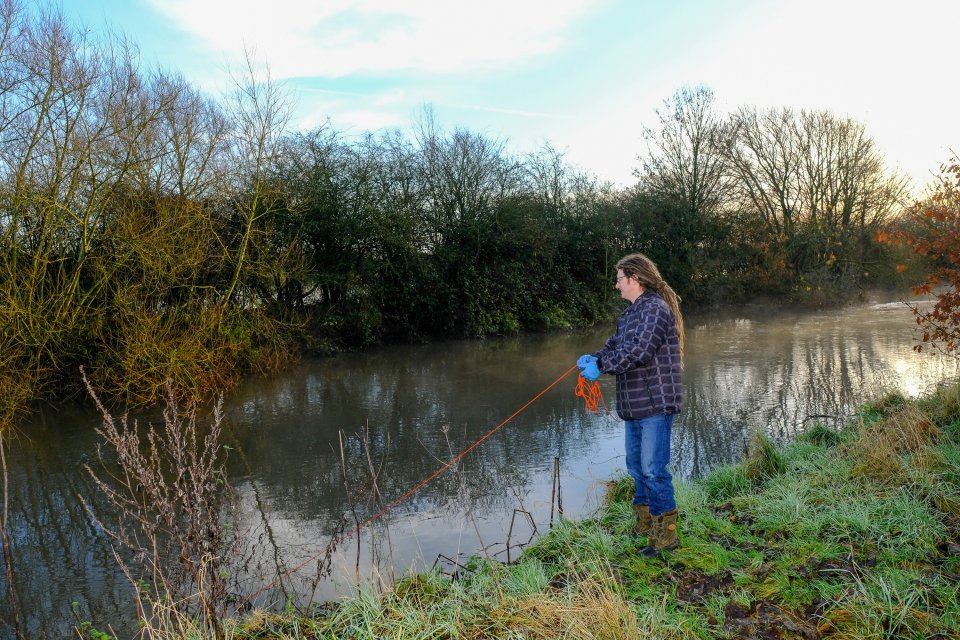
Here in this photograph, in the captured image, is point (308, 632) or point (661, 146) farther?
point (661, 146)

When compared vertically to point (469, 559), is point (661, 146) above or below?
above

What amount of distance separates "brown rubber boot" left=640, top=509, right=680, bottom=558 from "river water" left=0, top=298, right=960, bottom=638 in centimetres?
71

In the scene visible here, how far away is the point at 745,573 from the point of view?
3852 mm

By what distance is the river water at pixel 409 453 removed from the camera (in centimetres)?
489

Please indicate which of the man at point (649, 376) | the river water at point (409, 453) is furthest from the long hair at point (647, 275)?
the river water at point (409, 453)

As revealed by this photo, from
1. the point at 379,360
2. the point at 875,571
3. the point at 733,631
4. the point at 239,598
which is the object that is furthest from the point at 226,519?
the point at 379,360

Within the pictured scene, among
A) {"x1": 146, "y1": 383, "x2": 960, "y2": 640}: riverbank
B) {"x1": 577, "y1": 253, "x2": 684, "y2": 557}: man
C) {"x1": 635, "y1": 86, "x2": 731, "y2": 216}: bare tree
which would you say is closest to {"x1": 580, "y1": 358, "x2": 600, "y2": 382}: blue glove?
{"x1": 577, "y1": 253, "x2": 684, "y2": 557}: man

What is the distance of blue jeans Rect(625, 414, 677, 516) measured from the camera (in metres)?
4.11

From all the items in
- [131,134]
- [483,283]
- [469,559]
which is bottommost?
[469,559]

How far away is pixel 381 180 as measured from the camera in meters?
18.5

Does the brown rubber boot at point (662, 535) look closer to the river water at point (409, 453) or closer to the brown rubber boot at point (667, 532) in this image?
the brown rubber boot at point (667, 532)

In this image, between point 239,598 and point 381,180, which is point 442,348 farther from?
point 239,598

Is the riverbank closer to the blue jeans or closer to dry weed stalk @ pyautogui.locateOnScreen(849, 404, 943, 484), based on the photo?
dry weed stalk @ pyautogui.locateOnScreen(849, 404, 943, 484)

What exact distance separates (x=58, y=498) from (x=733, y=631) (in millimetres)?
6566
